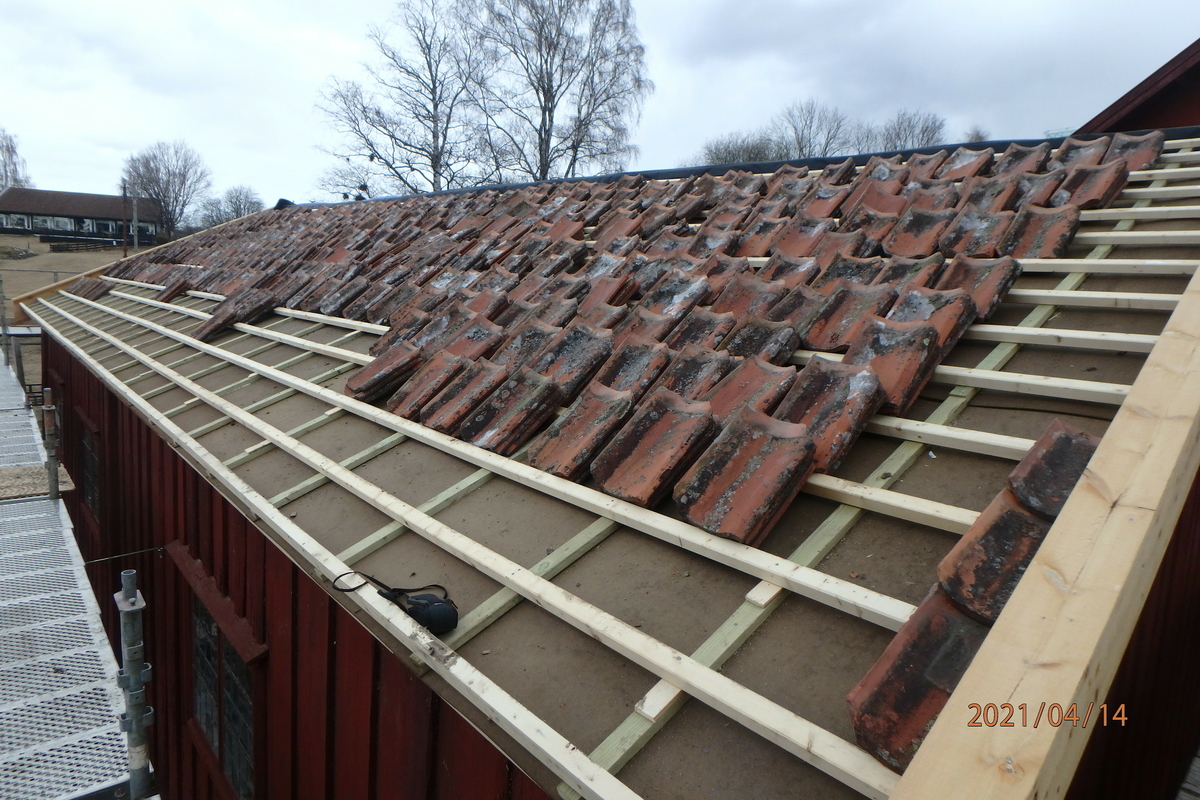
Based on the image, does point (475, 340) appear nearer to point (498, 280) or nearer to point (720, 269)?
point (498, 280)

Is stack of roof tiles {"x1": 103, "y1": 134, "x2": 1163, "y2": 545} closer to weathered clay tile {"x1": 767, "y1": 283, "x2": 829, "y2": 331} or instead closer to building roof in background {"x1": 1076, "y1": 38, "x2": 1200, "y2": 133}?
weathered clay tile {"x1": 767, "y1": 283, "x2": 829, "y2": 331}

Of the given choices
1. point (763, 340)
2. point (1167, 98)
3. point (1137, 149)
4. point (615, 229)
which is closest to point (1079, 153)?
point (1137, 149)

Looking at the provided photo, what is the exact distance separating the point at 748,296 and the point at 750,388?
84 centimetres

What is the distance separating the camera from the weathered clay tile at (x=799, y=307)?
2766 millimetres

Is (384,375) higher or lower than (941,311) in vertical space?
lower

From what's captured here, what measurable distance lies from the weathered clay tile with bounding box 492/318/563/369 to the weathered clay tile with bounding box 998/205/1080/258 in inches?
82.8

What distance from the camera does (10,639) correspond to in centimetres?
601

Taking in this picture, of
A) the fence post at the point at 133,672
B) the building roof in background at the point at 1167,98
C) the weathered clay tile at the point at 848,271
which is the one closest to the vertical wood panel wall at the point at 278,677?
the fence post at the point at 133,672

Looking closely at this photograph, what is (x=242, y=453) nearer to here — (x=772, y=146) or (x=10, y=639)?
(x=10, y=639)

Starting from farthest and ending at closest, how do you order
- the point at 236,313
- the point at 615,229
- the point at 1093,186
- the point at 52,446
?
the point at 52,446, the point at 236,313, the point at 615,229, the point at 1093,186

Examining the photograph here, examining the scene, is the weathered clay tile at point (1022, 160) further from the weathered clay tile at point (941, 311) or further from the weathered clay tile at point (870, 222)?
the weathered clay tile at point (941, 311)

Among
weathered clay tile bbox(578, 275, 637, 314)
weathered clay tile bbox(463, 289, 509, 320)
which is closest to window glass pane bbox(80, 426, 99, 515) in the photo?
weathered clay tile bbox(463, 289, 509, 320)

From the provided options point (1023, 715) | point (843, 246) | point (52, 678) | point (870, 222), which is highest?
point (870, 222)

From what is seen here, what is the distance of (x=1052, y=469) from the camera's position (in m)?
1.65
